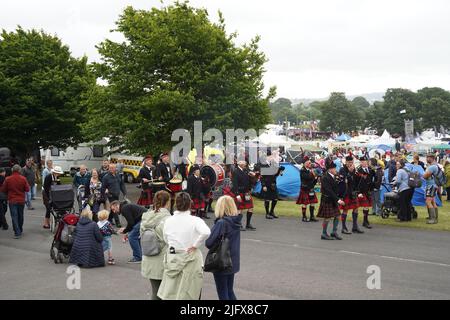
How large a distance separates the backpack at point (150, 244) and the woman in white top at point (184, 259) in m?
0.76

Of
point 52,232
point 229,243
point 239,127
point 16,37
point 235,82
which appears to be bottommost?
point 52,232

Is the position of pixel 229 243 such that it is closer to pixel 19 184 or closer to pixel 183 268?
pixel 183 268

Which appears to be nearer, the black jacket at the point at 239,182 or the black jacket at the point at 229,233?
the black jacket at the point at 229,233

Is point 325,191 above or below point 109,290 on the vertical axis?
above

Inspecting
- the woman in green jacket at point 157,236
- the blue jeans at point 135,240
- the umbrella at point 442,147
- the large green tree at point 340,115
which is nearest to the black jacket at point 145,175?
the blue jeans at point 135,240

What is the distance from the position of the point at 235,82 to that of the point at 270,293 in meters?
16.1

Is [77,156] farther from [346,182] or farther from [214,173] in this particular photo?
[346,182]

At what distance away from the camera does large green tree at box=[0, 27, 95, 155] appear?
30.7 metres

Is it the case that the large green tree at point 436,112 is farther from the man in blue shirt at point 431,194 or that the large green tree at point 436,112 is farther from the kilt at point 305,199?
the kilt at point 305,199

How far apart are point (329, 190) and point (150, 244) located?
Answer: 21.6ft

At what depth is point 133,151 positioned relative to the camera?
78.1ft

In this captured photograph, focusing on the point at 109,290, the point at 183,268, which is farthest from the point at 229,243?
the point at 109,290

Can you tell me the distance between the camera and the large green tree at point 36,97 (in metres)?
30.7

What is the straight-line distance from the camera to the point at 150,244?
719 cm
